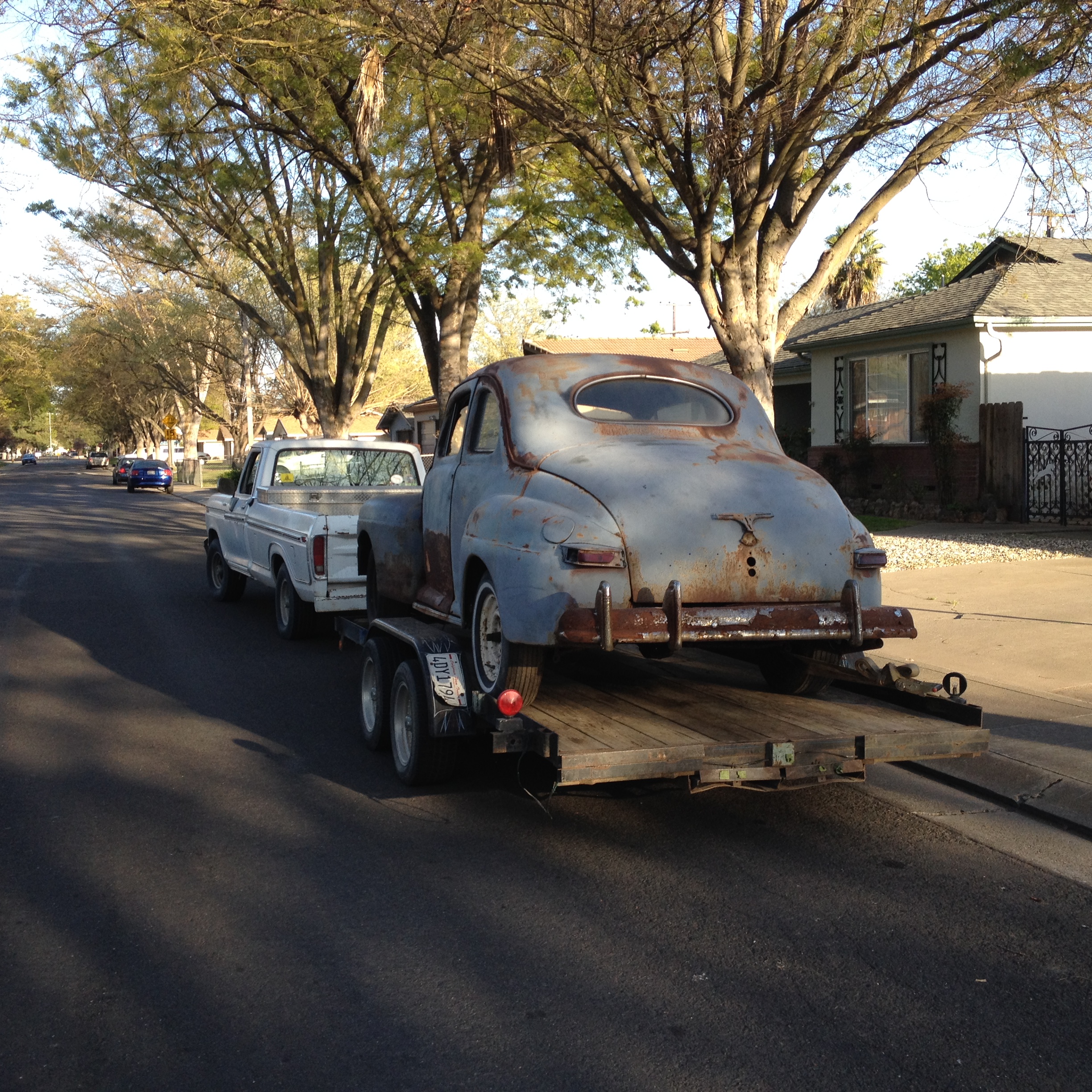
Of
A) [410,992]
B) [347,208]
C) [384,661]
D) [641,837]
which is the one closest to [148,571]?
[347,208]

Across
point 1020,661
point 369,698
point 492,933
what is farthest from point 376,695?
point 1020,661

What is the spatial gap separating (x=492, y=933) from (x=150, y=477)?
1893 inches

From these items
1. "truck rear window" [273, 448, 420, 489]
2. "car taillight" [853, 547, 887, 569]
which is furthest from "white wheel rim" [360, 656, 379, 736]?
"truck rear window" [273, 448, 420, 489]

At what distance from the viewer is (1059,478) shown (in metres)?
19.2

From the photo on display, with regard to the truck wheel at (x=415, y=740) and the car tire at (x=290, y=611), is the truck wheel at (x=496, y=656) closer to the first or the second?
the truck wheel at (x=415, y=740)

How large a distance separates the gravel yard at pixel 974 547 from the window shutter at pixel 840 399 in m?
7.17

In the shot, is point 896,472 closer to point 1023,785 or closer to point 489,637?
point 1023,785

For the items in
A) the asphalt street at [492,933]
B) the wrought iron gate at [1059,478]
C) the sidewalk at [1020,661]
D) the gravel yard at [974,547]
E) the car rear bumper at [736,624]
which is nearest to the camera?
the asphalt street at [492,933]

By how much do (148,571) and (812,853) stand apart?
14403 millimetres

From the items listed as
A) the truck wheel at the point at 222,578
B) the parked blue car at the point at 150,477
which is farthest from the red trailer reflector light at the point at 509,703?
the parked blue car at the point at 150,477

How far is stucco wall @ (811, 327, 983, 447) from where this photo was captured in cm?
2136

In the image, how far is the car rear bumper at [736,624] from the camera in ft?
17.5

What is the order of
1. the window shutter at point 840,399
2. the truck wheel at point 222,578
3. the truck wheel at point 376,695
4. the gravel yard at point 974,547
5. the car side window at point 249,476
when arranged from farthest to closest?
1. the window shutter at point 840,399
2. the gravel yard at point 974,547
3. the truck wheel at point 222,578
4. the car side window at point 249,476
5. the truck wheel at point 376,695

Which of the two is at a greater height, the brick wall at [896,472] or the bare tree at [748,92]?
the bare tree at [748,92]
